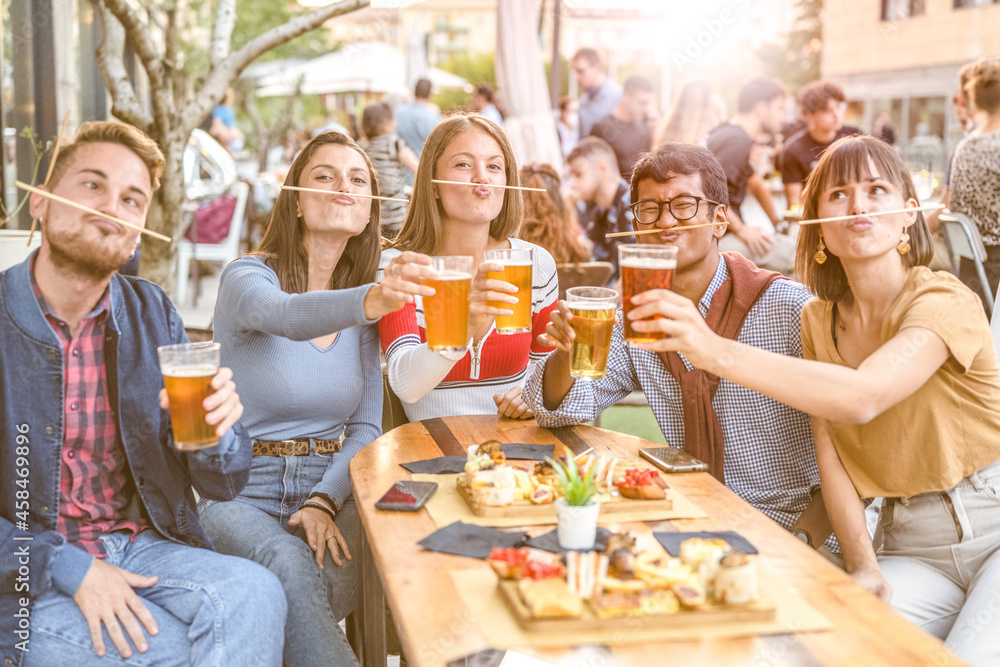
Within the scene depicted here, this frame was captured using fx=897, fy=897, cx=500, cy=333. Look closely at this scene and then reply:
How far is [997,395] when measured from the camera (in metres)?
2.17

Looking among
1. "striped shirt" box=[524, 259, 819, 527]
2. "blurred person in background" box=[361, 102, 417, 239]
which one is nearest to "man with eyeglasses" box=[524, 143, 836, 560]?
"striped shirt" box=[524, 259, 819, 527]

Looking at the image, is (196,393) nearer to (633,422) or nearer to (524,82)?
(633,422)

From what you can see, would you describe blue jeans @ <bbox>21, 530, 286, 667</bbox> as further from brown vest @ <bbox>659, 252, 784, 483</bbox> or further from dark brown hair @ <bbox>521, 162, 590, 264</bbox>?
dark brown hair @ <bbox>521, 162, 590, 264</bbox>

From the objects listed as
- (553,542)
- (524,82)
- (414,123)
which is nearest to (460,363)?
(553,542)

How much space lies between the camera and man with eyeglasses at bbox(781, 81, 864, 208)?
22.1ft

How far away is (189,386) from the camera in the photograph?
1.80 meters

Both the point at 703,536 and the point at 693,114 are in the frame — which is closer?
the point at 703,536

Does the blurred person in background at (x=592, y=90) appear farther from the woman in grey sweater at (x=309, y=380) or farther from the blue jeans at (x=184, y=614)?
the blue jeans at (x=184, y=614)

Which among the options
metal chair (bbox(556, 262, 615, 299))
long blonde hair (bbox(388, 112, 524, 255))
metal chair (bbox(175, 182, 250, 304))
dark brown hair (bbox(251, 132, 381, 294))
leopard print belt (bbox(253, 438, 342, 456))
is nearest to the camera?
leopard print belt (bbox(253, 438, 342, 456))

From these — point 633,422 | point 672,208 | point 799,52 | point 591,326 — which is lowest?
point 633,422

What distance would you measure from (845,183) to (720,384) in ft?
2.18

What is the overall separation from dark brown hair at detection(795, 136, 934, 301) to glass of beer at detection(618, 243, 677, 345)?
0.65 metres

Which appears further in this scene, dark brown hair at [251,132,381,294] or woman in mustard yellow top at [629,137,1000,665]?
dark brown hair at [251,132,381,294]

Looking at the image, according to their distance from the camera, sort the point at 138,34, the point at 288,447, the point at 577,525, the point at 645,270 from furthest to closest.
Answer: the point at 138,34 → the point at 288,447 → the point at 645,270 → the point at 577,525
